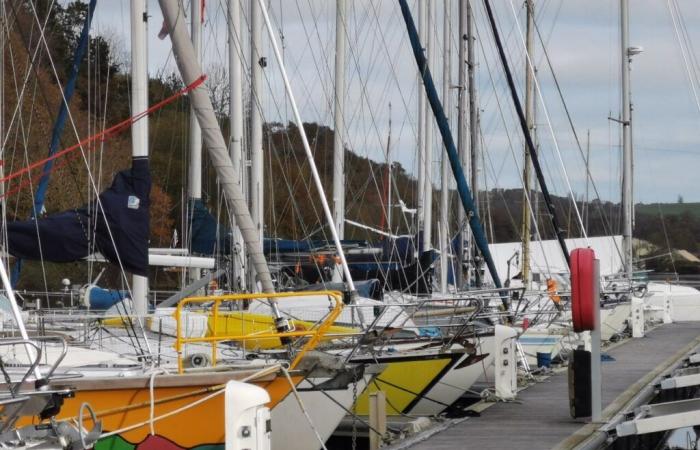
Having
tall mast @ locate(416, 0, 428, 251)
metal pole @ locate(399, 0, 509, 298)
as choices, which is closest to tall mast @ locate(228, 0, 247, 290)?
metal pole @ locate(399, 0, 509, 298)

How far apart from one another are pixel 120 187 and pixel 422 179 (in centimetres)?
2012

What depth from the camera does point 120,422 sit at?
12.0 meters

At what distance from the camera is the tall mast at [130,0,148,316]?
1575 cm

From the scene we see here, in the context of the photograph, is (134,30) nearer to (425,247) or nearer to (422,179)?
(425,247)

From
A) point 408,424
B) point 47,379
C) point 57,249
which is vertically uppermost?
point 57,249

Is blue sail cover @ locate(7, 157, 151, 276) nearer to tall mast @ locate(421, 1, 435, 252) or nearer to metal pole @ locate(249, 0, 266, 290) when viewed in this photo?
metal pole @ locate(249, 0, 266, 290)

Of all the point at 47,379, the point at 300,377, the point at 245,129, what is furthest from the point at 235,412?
the point at 245,129

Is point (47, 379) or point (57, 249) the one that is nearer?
point (47, 379)

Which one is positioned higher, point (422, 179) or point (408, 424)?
point (422, 179)

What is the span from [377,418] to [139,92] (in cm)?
532

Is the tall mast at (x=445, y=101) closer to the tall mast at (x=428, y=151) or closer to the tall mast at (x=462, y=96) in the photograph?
the tall mast at (x=428, y=151)

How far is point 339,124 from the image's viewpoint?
27875 millimetres

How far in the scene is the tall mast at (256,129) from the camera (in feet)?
75.0

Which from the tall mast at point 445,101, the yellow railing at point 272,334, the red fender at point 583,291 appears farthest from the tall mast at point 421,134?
the yellow railing at point 272,334
